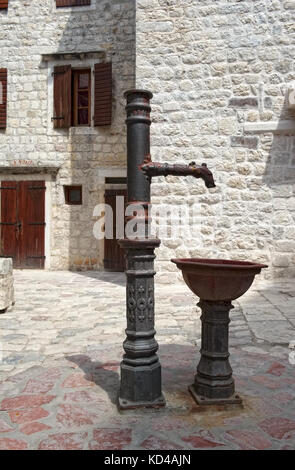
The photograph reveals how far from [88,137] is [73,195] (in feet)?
4.49

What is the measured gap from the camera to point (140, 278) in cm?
242

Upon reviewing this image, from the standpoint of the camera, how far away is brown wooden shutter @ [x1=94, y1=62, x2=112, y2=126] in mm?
9164

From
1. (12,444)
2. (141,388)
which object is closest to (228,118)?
(141,388)

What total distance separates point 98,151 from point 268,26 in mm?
4300

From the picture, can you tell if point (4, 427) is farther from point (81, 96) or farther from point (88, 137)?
point (81, 96)

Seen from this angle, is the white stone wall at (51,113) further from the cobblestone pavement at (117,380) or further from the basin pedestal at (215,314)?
the basin pedestal at (215,314)

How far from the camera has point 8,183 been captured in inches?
377

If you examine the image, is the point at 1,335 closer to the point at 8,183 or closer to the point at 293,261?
the point at 293,261

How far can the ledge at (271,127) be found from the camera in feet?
21.7

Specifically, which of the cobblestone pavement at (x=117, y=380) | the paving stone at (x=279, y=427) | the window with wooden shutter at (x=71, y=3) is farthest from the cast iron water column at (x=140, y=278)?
the window with wooden shutter at (x=71, y=3)

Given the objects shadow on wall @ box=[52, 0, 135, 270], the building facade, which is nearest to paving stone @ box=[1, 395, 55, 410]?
the building facade

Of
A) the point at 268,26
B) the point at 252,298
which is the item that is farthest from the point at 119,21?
the point at 252,298

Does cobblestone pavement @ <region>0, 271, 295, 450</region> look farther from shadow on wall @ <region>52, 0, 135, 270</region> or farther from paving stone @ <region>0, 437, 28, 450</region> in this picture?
shadow on wall @ <region>52, 0, 135, 270</region>

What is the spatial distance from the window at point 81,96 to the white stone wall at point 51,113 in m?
0.31
